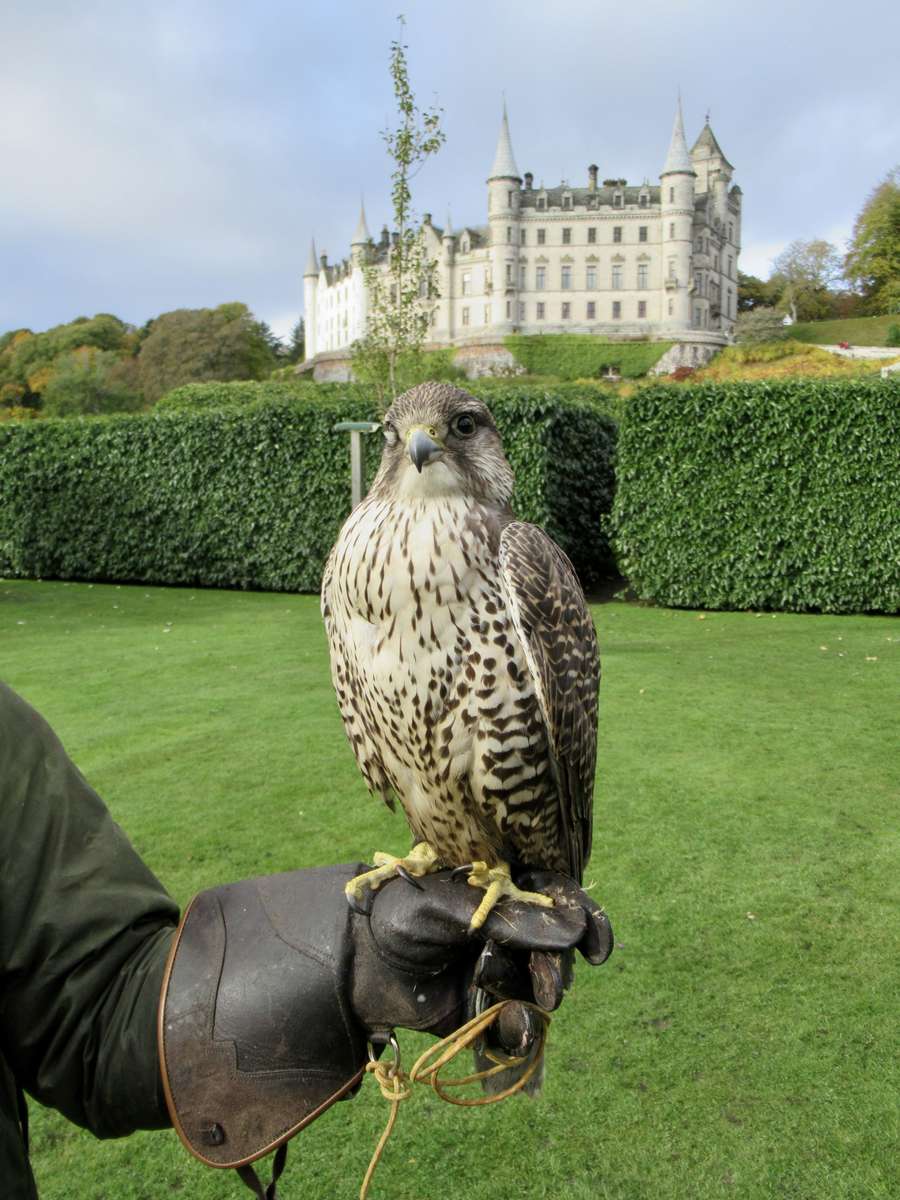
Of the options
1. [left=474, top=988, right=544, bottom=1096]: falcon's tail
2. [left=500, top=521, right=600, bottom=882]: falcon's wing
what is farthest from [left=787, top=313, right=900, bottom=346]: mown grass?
[left=474, top=988, right=544, bottom=1096]: falcon's tail

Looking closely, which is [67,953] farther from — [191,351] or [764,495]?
[191,351]

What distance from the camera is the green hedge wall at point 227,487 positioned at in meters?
12.9

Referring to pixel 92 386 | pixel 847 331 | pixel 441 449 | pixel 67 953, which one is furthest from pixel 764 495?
pixel 847 331

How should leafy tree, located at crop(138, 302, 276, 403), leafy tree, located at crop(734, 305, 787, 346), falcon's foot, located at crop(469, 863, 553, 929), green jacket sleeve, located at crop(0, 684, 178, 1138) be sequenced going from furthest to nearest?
leafy tree, located at crop(734, 305, 787, 346) → leafy tree, located at crop(138, 302, 276, 403) → falcon's foot, located at crop(469, 863, 553, 929) → green jacket sleeve, located at crop(0, 684, 178, 1138)

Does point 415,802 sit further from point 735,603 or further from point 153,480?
→ point 153,480

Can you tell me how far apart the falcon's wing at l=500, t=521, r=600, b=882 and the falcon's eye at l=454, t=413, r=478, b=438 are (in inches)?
8.7

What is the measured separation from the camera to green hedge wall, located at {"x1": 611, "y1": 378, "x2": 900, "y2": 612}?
11172mm

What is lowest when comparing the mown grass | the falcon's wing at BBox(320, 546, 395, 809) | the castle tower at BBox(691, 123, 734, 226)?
the falcon's wing at BBox(320, 546, 395, 809)

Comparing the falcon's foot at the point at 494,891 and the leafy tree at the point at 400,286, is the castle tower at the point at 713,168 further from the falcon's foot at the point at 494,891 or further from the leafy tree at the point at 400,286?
the falcon's foot at the point at 494,891

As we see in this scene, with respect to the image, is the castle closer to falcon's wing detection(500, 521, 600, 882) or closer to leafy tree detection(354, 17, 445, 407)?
leafy tree detection(354, 17, 445, 407)

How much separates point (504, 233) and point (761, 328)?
20.1 meters

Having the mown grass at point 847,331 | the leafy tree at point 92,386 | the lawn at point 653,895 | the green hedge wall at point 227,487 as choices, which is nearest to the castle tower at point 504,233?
the mown grass at point 847,331

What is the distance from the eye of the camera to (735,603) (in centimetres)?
1204

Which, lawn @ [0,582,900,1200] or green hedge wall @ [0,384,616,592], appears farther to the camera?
green hedge wall @ [0,384,616,592]
